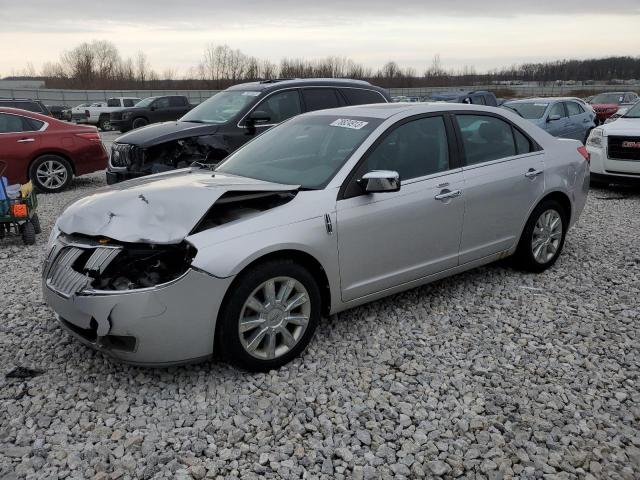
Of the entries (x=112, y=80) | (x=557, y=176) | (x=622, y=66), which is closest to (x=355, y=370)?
(x=557, y=176)

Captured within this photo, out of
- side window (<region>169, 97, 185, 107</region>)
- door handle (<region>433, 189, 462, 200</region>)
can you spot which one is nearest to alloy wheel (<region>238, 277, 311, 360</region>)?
door handle (<region>433, 189, 462, 200</region>)

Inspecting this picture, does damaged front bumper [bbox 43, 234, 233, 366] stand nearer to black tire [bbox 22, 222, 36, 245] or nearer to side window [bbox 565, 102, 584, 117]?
black tire [bbox 22, 222, 36, 245]

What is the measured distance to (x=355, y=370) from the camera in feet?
11.7

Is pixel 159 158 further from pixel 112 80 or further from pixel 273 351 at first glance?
pixel 112 80

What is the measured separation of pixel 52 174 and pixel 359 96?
19.1ft

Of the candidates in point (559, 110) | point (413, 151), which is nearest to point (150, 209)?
point (413, 151)

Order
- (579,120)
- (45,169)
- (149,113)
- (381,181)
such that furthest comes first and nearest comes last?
1. (149,113)
2. (579,120)
3. (45,169)
4. (381,181)

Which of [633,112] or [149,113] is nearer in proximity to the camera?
[633,112]

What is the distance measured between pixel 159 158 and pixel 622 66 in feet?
348

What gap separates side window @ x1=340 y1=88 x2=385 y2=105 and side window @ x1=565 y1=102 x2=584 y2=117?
764cm

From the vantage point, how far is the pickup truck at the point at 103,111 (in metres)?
30.1

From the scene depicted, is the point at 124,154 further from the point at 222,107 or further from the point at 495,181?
the point at 495,181

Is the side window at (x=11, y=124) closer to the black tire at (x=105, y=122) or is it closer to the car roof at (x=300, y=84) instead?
the car roof at (x=300, y=84)

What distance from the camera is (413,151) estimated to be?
4.23 metres
